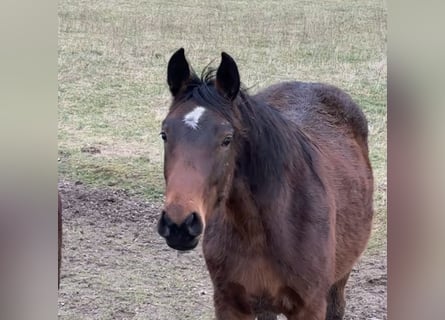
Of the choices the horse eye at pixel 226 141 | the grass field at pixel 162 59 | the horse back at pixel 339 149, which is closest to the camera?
the horse eye at pixel 226 141

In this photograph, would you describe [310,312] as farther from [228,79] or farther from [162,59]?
[162,59]

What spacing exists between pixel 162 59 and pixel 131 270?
2.84 feet

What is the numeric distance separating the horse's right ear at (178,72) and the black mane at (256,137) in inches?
0.9

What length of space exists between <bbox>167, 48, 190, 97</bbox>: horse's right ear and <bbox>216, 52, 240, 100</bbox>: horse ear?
0.09m

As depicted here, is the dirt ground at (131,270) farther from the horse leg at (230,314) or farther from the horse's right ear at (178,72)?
the horse's right ear at (178,72)

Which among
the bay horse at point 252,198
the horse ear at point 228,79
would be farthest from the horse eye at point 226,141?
the horse ear at point 228,79

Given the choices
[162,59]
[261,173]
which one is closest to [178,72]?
[261,173]

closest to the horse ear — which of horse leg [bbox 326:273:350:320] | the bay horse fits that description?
the bay horse

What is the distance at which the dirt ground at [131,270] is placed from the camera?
270 centimetres

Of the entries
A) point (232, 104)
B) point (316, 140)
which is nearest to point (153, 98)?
point (316, 140)

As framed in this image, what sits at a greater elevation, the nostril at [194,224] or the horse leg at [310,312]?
the nostril at [194,224]

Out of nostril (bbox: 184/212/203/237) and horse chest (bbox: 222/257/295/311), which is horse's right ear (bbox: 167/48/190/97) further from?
horse chest (bbox: 222/257/295/311)

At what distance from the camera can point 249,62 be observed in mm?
2766
